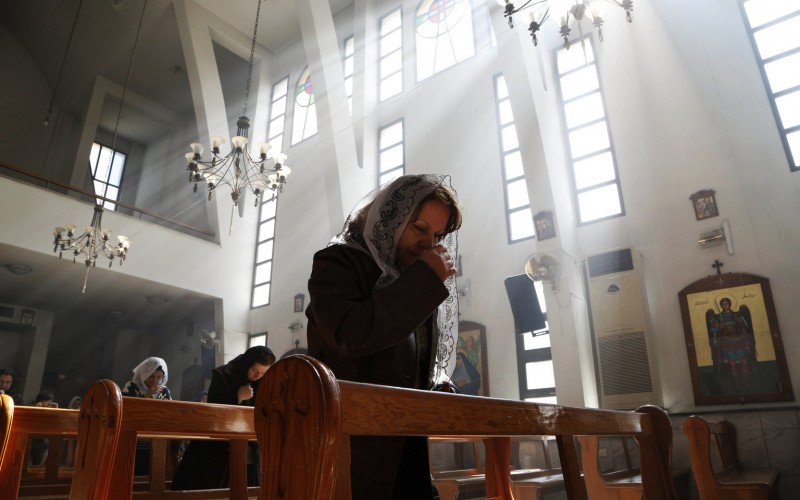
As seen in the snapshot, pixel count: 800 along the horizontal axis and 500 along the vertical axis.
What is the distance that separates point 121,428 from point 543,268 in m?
6.12

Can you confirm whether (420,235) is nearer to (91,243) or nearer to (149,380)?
(149,380)

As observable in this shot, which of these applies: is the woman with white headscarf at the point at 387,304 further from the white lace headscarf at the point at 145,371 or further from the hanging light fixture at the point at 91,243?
the hanging light fixture at the point at 91,243

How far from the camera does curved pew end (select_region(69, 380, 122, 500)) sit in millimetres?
1078

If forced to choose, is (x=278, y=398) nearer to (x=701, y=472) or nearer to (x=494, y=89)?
(x=701, y=472)

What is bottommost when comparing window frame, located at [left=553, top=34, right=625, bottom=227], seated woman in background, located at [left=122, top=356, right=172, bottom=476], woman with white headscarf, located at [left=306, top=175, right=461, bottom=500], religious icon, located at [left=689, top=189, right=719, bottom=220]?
A: woman with white headscarf, located at [left=306, top=175, right=461, bottom=500]

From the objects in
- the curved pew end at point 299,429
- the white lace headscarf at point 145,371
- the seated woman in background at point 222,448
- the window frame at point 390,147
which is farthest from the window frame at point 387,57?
the curved pew end at point 299,429

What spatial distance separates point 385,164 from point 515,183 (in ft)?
9.66

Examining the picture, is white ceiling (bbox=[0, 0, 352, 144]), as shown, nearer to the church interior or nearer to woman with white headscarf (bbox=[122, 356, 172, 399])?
the church interior

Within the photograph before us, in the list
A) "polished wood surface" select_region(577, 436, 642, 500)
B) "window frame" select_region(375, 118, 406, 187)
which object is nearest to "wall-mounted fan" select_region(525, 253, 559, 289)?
"polished wood surface" select_region(577, 436, 642, 500)

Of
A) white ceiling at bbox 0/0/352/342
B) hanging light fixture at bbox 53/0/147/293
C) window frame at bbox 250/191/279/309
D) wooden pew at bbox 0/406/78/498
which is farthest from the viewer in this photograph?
window frame at bbox 250/191/279/309

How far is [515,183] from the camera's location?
27.6 feet

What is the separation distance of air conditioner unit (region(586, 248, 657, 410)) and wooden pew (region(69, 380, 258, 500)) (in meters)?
5.73

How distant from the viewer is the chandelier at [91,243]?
8.01m

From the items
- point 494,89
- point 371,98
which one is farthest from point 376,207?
point 371,98
